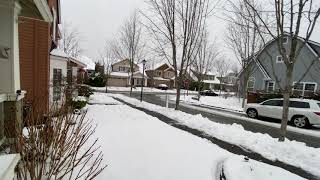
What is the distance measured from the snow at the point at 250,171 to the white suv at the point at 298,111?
10.7 m

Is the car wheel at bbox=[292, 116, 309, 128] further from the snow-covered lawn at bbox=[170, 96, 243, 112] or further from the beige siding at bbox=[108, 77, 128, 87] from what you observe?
the beige siding at bbox=[108, 77, 128, 87]

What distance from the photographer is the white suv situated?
15.6 metres

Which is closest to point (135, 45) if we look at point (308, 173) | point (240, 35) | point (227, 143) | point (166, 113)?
point (240, 35)

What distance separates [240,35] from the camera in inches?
942

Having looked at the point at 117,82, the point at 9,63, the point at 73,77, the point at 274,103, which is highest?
the point at 9,63

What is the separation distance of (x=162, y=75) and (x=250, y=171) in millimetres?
67641

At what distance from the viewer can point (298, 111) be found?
16141mm

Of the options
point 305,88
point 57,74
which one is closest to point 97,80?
point 305,88

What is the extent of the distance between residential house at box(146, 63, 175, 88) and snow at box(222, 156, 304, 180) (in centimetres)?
6341

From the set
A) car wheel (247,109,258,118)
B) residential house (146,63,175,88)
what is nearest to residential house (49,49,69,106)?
car wheel (247,109,258,118)

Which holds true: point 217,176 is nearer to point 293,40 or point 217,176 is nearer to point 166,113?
point 293,40

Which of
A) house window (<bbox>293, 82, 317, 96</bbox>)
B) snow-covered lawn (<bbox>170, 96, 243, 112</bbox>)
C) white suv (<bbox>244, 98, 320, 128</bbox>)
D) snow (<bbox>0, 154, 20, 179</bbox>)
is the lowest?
snow-covered lawn (<bbox>170, 96, 243, 112</bbox>)

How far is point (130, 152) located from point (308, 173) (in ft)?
15.9

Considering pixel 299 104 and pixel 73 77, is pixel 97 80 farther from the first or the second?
pixel 299 104
